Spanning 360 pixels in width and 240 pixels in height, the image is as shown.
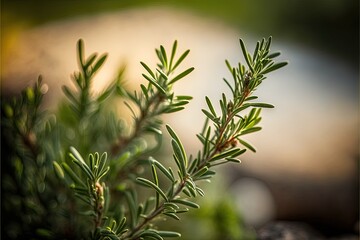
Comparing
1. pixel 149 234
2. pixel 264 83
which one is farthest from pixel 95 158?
pixel 264 83

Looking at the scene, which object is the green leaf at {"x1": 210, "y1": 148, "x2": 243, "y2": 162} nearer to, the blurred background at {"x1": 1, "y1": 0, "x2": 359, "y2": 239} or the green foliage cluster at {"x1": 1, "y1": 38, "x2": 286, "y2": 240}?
the green foliage cluster at {"x1": 1, "y1": 38, "x2": 286, "y2": 240}

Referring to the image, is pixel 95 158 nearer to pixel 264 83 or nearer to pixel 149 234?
pixel 149 234

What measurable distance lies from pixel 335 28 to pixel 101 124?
2.61 m

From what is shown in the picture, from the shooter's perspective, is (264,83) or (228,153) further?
(264,83)

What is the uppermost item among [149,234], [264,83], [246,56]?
[264,83]

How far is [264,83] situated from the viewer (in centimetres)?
202

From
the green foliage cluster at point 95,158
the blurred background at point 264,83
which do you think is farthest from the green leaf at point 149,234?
the blurred background at point 264,83

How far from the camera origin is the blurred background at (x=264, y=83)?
39.9 inches

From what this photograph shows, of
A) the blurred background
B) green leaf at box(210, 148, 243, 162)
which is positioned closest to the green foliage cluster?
green leaf at box(210, 148, 243, 162)

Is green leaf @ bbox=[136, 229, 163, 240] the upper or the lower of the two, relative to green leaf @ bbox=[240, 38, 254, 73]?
lower

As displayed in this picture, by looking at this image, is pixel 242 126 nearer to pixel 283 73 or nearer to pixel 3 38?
pixel 3 38

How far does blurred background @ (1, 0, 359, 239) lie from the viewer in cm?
101

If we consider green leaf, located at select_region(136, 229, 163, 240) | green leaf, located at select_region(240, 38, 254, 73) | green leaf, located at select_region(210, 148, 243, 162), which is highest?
green leaf, located at select_region(240, 38, 254, 73)

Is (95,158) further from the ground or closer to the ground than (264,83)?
closer to the ground
